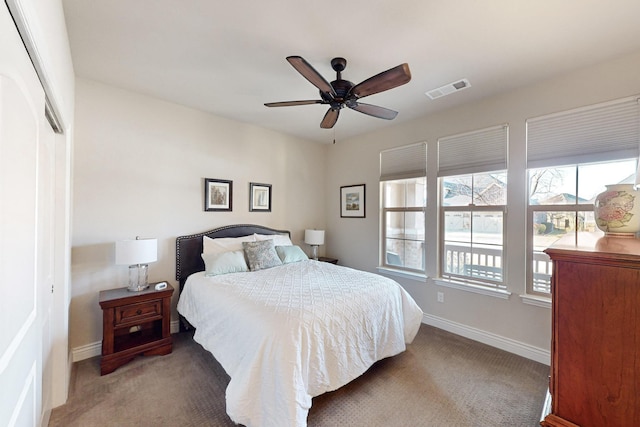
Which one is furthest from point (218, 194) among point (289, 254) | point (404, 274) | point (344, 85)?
point (404, 274)

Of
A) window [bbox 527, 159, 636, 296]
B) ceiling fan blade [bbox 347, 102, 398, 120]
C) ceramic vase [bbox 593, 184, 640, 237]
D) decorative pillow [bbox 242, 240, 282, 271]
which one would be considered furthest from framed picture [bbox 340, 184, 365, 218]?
ceramic vase [bbox 593, 184, 640, 237]

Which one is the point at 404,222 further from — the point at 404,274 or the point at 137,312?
the point at 137,312

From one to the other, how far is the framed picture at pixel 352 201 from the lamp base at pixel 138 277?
9.52 ft

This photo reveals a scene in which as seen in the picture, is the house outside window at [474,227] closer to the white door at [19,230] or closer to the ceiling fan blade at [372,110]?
the ceiling fan blade at [372,110]

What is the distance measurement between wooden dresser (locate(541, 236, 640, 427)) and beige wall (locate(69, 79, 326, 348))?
Result: 3386mm

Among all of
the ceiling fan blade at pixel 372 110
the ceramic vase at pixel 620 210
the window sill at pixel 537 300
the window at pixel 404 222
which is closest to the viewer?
the ceramic vase at pixel 620 210

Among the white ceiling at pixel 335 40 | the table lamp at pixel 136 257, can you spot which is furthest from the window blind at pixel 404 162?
the table lamp at pixel 136 257

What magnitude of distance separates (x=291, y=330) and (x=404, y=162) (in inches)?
112

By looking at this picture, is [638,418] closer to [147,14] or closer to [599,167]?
[599,167]

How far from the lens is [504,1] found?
1632 mm

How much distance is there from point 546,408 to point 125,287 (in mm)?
3367

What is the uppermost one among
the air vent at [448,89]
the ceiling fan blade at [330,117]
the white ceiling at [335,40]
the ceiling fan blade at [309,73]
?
the white ceiling at [335,40]

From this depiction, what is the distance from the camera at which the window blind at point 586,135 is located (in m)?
2.18

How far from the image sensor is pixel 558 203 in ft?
8.39
